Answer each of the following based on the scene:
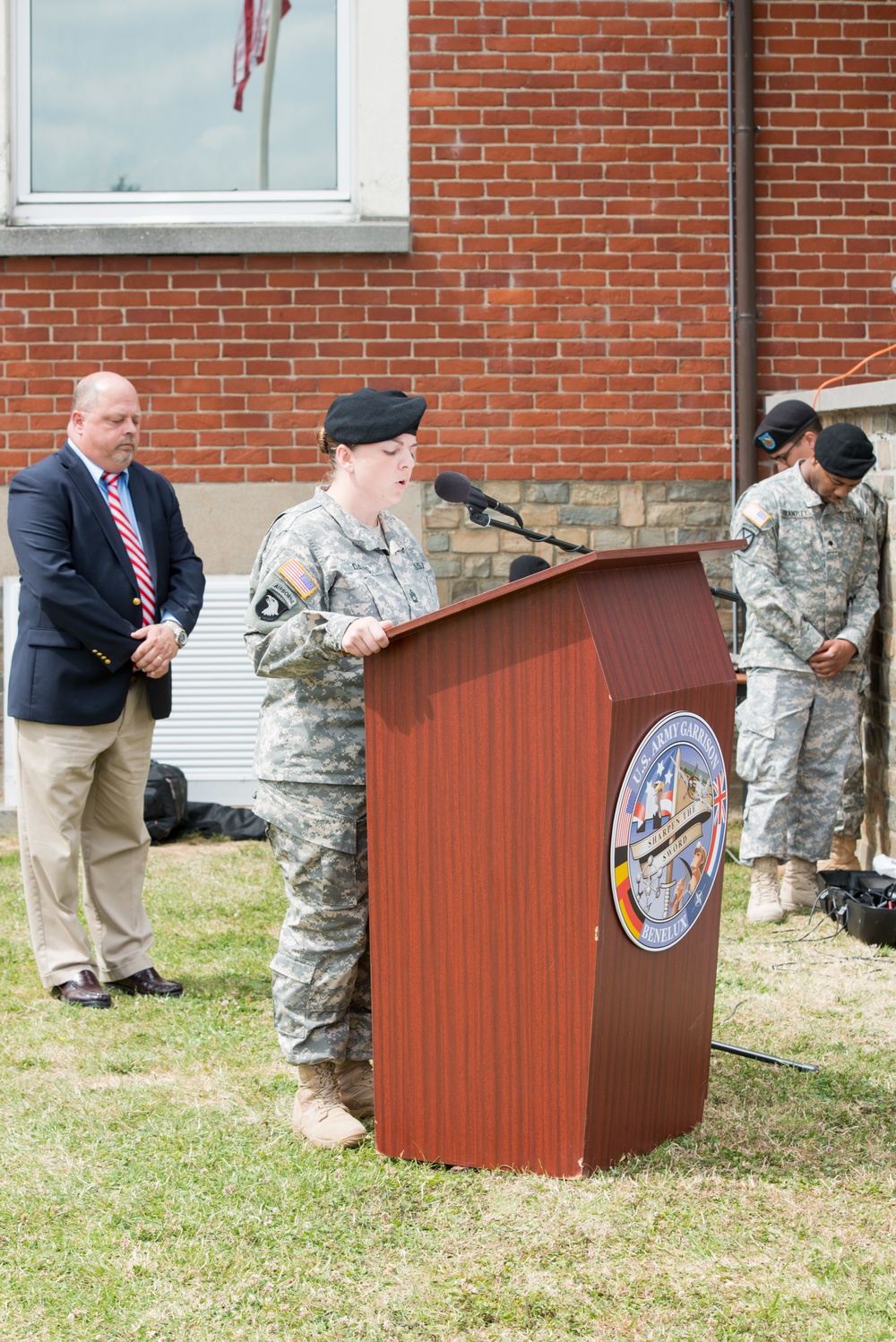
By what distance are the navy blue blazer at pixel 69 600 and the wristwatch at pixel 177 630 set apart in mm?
102

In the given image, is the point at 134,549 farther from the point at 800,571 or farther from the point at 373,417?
the point at 800,571

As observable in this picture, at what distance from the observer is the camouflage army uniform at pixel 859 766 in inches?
238

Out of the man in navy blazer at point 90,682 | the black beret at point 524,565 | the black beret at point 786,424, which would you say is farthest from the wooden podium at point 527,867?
the black beret at point 786,424

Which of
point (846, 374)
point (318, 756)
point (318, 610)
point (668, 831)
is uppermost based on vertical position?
point (846, 374)

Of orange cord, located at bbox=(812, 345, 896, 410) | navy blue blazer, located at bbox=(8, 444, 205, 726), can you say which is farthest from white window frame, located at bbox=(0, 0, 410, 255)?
navy blue blazer, located at bbox=(8, 444, 205, 726)

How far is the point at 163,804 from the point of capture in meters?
7.29

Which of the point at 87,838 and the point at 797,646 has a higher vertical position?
the point at 797,646

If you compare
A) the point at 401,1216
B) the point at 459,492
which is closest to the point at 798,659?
the point at 459,492

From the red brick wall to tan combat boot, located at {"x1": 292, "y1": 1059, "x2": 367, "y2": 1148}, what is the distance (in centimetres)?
442

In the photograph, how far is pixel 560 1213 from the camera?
304 centimetres

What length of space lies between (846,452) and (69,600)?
9.78 feet

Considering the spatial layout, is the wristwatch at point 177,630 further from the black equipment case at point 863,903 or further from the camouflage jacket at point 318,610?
the black equipment case at point 863,903

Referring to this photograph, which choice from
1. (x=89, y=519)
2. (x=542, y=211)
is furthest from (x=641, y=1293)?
(x=542, y=211)

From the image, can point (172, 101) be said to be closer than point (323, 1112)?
No
